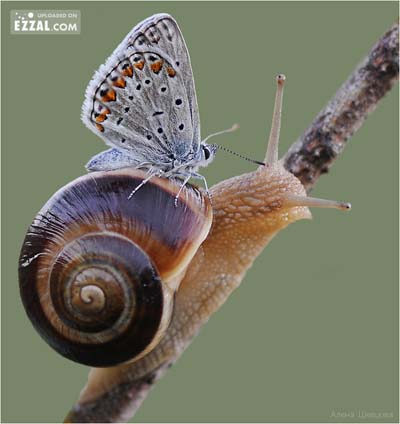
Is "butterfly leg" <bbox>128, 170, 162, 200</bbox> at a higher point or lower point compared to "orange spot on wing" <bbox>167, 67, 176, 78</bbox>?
lower

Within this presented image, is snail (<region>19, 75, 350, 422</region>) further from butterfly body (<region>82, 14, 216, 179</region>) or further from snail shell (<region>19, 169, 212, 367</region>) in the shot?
butterfly body (<region>82, 14, 216, 179</region>)

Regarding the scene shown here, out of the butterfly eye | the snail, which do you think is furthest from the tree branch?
the butterfly eye

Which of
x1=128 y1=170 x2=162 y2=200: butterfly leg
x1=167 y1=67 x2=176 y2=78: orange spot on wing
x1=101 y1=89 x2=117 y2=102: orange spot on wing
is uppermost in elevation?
x1=167 y1=67 x2=176 y2=78: orange spot on wing

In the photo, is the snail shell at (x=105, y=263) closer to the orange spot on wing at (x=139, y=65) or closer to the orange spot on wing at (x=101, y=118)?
the orange spot on wing at (x=101, y=118)

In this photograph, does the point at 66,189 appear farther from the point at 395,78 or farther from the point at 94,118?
the point at 395,78

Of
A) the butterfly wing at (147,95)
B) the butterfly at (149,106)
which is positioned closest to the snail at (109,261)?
the butterfly at (149,106)

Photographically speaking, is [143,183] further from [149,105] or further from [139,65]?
[139,65]

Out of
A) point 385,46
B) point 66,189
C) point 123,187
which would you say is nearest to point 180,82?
point 123,187

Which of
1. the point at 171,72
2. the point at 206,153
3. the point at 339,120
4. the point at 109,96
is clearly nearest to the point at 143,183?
the point at 206,153
